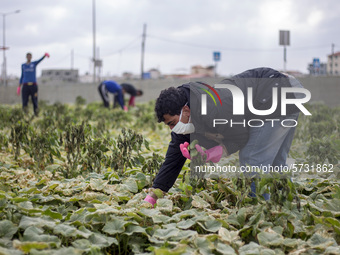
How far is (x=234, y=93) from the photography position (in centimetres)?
323

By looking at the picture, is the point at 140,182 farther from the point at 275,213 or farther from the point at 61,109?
the point at 61,109

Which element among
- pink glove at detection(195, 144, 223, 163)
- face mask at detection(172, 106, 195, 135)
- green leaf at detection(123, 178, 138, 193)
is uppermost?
face mask at detection(172, 106, 195, 135)

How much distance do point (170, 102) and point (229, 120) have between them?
0.45 metres

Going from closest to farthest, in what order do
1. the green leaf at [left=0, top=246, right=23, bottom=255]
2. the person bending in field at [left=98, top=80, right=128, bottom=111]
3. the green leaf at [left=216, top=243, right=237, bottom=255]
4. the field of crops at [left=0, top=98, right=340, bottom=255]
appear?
1. the green leaf at [left=0, top=246, right=23, bottom=255]
2. the green leaf at [left=216, top=243, right=237, bottom=255]
3. the field of crops at [left=0, top=98, right=340, bottom=255]
4. the person bending in field at [left=98, top=80, right=128, bottom=111]

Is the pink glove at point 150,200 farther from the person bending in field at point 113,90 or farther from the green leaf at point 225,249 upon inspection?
the person bending in field at point 113,90

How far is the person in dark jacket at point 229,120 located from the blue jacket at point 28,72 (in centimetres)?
831

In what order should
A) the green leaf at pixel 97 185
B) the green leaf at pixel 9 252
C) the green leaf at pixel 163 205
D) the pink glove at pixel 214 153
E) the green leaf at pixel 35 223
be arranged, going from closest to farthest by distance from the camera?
the green leaf at pixel 9 252 → the green leaf at pixel 35 223 → the green leaf at pixel 163 205 → the pink glove at pixel 214 153 → the green leaf at pixel 97 185

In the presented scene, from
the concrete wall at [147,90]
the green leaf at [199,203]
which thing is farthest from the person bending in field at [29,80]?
the concrete wall at [147,90]

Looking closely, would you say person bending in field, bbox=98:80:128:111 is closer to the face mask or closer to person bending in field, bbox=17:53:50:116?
person bending in field, bbox=17:53:50:116

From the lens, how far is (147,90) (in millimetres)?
26250

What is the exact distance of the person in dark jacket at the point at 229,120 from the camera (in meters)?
3.14

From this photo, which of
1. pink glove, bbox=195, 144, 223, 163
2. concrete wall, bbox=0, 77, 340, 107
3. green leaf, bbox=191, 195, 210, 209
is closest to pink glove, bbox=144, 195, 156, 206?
green leaf, bbox=191, 195, 210, 209

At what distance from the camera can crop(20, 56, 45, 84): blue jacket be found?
434 inches

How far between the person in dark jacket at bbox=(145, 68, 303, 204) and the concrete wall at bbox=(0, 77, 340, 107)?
701 inches
